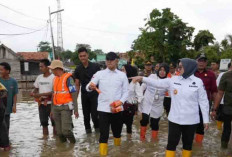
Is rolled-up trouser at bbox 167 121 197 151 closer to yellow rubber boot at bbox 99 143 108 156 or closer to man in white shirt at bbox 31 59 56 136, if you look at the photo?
yellow rubber boot at bbox 99 143 108 156

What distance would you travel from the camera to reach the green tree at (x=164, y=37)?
2794cm

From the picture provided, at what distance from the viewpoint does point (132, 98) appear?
20.9 ft

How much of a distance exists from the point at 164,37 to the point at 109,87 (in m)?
25.0

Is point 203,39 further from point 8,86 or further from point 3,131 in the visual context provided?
point 3,131

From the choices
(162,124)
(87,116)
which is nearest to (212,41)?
(162,124)

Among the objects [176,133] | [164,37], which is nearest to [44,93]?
[176,133]

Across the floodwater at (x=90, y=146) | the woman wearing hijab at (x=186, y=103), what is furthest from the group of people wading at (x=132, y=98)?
the floodwater at (x=90, y=146)

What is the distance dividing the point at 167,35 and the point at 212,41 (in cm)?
635

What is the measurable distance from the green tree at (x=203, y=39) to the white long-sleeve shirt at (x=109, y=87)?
94.4ft

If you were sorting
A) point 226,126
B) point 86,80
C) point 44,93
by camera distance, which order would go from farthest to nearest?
point 86,80, point 44,93, point 226,126

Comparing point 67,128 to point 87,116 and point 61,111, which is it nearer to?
point 61,111

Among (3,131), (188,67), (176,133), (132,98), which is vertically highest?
(188,67)

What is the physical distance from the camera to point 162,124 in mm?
8602

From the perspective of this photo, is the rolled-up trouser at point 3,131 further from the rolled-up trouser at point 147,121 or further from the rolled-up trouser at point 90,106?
the rolled-up trouser at point 147,121
